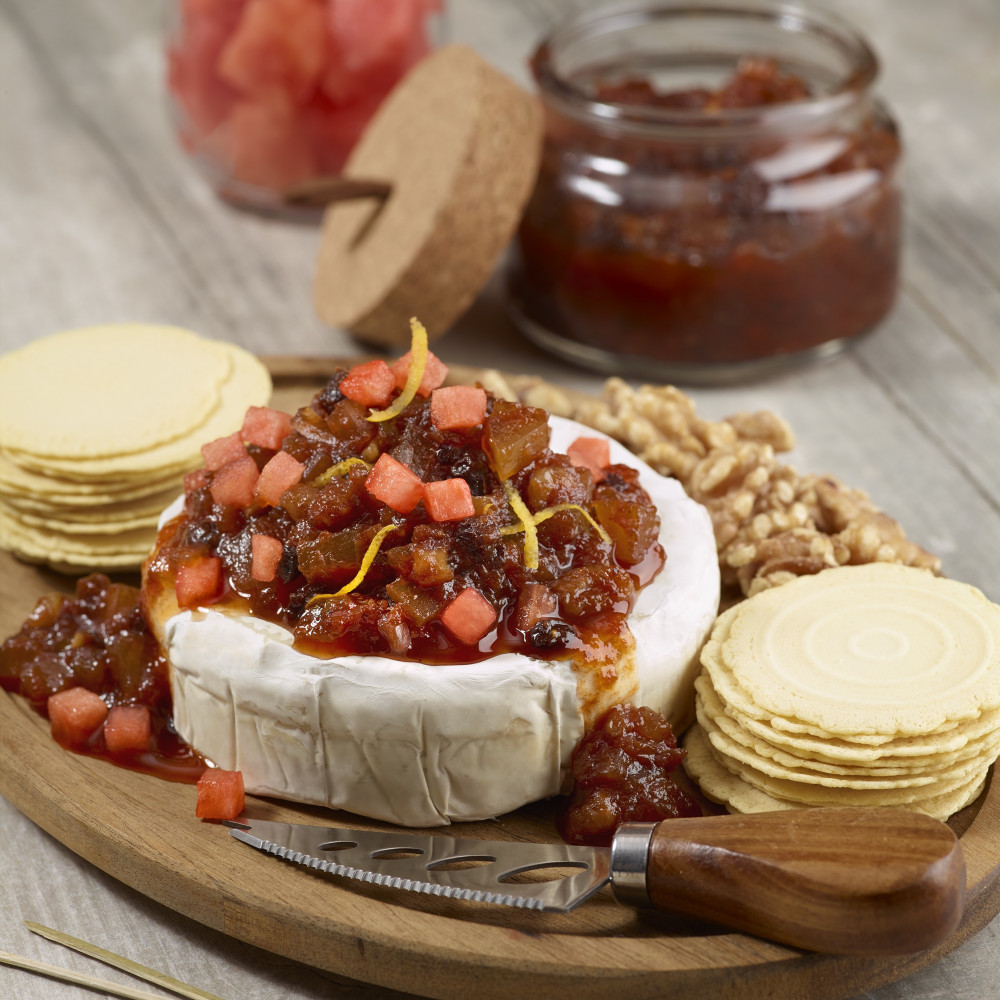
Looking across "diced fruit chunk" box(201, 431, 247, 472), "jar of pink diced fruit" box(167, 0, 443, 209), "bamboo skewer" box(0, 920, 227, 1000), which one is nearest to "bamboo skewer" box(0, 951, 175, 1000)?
"bamboo skewer" box(0, 920, 227, 1000)

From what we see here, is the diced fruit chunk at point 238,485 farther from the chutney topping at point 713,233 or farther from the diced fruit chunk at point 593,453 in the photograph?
the chutney topping at point 713,233

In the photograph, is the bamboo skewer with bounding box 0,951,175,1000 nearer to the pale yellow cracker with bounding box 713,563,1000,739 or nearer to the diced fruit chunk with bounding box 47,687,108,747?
the diced fruit chunk with bounding box 47,687,108,747

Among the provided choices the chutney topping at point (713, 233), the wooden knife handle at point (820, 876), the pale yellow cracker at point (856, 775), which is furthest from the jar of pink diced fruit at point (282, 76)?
the wooden knife handle at point (820, 876)

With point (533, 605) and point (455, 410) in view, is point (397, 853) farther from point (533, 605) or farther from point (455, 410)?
point (455, 410)

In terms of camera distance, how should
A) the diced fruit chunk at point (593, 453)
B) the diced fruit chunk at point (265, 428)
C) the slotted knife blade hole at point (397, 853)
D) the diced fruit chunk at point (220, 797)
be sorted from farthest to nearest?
the diced fruit chunk at point (593, 453)
the diced fruit chunk at point (265, 428)
the diced fruit chunk at point (220, 797)
the slotted knife blade hole at point (397, 853)

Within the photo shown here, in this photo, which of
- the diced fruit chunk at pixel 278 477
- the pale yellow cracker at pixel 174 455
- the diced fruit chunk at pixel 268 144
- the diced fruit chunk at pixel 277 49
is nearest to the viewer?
the diced fruit chunk at pixel 278 477

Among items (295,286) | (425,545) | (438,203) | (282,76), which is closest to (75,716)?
(425,545)
